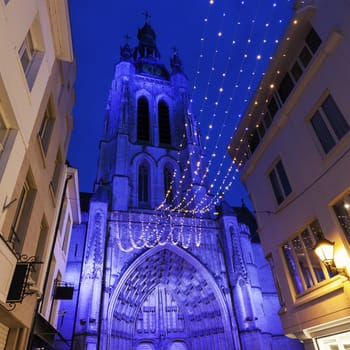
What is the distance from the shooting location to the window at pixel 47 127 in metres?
6.37

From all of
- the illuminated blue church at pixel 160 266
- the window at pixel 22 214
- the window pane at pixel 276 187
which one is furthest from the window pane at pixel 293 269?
the illuminated blue church at pixel 160 266

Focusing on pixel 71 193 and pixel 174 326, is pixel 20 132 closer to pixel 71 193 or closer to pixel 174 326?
pixel 71 193

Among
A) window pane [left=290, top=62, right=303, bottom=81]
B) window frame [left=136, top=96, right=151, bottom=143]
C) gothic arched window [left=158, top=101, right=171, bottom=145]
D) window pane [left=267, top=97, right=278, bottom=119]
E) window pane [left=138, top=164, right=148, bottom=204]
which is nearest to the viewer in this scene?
window pane [left=290, top=62, right=303, bottom=81]

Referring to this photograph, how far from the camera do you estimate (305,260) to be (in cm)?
607

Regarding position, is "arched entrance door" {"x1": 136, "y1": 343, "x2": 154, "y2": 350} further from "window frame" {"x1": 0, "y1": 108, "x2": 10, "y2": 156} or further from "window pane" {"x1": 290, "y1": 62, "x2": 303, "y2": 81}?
"window pane" {"x1": 290, "y1": 62, "x2": 303, "y2": 81}

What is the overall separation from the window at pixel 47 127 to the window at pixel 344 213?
5.83 meters

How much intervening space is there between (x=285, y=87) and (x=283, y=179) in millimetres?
2234

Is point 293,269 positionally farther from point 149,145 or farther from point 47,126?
point 149,145

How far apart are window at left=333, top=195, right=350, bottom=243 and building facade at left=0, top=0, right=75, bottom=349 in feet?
16.5

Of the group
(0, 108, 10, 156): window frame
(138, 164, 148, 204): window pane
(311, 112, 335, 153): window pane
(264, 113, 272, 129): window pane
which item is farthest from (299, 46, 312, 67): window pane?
(138, 164, 148, 204): window pane

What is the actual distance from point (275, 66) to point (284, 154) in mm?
2152

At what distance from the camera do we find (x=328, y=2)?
582 cm

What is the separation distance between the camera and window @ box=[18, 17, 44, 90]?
16.8ft

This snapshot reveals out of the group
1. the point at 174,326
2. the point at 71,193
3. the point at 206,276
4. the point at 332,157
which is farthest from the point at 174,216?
the point at 332,157
